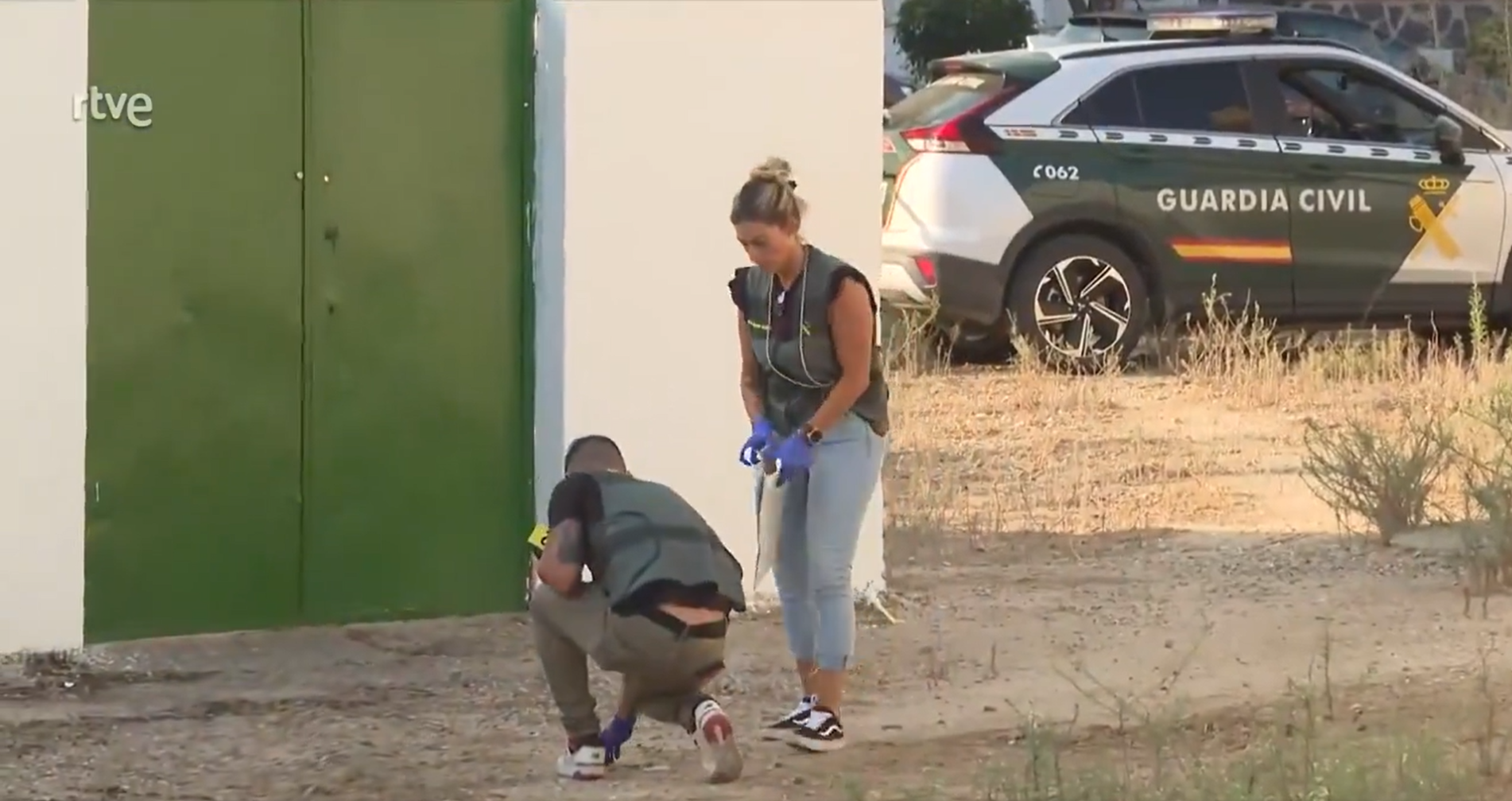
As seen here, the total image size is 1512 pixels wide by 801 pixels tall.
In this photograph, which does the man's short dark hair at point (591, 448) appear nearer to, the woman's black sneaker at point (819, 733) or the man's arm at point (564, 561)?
the man's arm at point (564, 561)

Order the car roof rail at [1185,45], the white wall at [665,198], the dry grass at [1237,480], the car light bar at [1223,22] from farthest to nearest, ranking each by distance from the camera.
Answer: the car light bar at [1223,22] < the car roof rail at [1185,45] < the white wall at [665,198] < the dry grass at [1237,480]

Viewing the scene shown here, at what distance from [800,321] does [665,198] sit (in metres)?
1.63

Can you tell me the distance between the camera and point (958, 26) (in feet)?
83.2

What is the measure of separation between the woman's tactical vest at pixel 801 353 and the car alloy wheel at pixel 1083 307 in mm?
6310

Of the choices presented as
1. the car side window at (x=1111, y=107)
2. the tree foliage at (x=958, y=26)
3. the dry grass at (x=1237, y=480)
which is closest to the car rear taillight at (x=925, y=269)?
the dry grass at (x=1237, y=480)

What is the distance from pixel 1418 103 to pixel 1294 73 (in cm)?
74

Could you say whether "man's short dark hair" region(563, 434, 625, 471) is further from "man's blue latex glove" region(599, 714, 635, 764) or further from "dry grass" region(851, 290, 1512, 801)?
"dry grass" region(851, 290, 1512, 801)

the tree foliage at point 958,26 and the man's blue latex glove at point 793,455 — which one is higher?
the tree foliage at point 958,26

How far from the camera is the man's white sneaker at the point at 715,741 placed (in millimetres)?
5473

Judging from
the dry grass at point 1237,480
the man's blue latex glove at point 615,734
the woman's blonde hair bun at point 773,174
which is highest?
the woman's blonde hair bun at point 773,174

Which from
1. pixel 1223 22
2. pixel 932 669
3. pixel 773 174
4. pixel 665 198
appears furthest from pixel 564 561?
pixel 1223 22

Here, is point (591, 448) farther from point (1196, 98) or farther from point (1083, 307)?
point (1196, 98)

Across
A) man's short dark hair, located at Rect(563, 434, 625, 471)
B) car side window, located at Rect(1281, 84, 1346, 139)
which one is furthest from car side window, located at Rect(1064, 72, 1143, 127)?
man's short dark hair, located at Rect(563, 434, 625, 471)

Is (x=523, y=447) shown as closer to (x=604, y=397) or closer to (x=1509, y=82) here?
(x=604, y=397)
